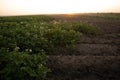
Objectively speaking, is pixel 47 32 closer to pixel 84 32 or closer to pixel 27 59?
pixel 84 32

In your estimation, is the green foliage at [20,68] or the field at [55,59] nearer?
the green foliage at [20,68]

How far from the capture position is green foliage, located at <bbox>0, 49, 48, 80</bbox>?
5.45 meters

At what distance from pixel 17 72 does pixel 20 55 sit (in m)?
0.58

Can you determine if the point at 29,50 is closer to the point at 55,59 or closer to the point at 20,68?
the point at 55,59

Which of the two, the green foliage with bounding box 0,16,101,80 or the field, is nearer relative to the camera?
the green foliage with bounding box 0,16,101,80

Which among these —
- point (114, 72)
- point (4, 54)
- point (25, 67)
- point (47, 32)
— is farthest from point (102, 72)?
point (47, 32)

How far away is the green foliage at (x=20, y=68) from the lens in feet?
17.9

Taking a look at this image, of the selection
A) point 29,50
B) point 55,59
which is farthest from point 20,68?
point 55,59

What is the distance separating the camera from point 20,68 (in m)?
5.43

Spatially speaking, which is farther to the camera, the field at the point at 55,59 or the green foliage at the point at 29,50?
the field at the point at 55,59

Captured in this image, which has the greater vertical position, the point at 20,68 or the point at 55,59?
the point at 20,68

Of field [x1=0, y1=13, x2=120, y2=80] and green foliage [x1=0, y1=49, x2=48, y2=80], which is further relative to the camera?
field [x1=0, y1=13, x2=120, y2=80]

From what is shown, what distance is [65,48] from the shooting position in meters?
9.16

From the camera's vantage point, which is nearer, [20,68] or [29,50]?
[20,68]
